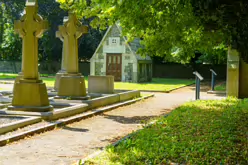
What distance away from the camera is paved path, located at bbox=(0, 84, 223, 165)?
6316 millimetres

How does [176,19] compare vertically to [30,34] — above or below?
above

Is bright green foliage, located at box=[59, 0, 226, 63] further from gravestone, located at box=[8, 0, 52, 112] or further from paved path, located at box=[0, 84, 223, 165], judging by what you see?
paved path, located at box=[0, 84, 223, 165]

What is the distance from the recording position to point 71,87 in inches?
531

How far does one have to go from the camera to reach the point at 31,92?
10422 millimetres

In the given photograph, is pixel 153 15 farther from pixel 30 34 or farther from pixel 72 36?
pixel 72 36

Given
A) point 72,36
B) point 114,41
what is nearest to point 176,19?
point 72,36

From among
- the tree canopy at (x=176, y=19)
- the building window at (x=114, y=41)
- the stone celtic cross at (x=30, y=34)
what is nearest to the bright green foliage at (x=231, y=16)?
the tree canopy at (x=176, y=19)

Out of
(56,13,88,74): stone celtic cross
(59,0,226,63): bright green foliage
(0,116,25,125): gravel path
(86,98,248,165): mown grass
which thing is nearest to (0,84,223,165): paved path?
(86,98,248,165): mown grass

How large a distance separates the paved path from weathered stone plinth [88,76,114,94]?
4124mm

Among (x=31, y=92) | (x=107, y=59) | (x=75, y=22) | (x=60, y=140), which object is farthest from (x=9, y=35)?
(x=60, y=140)

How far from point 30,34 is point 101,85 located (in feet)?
20.3

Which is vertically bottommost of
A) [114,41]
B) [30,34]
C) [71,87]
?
[71,87]

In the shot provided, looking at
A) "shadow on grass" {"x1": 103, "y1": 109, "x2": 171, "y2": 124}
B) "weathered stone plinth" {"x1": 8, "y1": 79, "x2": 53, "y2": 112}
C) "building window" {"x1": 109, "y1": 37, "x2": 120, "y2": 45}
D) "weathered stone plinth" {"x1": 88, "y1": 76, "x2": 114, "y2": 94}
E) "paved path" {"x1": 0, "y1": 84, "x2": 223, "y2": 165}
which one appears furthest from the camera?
"building window" {"x1": 109, "y1": 37, "x2": 120, "y2": 45}

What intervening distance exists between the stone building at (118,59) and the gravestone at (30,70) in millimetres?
19103
